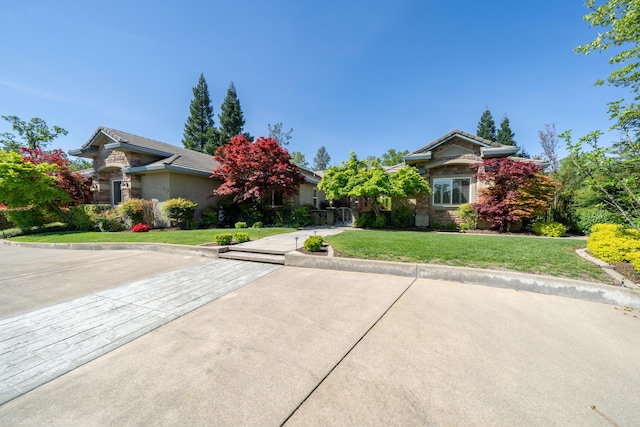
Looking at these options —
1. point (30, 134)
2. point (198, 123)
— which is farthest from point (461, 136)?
point (30, 134)

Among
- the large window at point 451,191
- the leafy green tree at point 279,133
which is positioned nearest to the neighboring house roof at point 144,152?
the large window at point 451,191

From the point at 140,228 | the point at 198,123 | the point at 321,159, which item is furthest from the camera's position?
the point at 321,159

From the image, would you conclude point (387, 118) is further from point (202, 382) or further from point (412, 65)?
point (202, 382)

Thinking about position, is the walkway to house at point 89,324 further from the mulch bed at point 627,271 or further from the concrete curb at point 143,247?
the mulch bed at point 627,271

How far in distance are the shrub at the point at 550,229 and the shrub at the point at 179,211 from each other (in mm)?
16135

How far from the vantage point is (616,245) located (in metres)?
5.26

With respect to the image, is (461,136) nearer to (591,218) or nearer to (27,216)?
(591,218)

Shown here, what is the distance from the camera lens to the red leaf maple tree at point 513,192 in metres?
9.45

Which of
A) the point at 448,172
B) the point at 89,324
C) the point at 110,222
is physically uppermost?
the point at 448,172

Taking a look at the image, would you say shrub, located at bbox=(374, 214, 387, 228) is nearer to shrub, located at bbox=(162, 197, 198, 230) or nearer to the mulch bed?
the mulch bed

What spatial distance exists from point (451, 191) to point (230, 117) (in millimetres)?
31331

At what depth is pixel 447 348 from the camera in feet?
8.54

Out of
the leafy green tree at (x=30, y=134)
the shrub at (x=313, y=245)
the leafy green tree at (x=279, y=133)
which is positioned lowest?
the shrub at (x=313, y=245)

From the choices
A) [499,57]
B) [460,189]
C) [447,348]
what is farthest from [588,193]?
[447,348]
